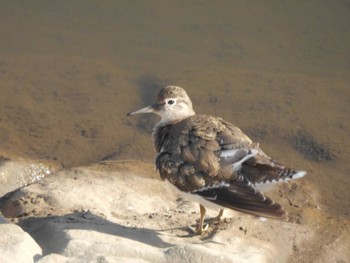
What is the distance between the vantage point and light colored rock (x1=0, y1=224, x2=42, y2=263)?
454 centimetres

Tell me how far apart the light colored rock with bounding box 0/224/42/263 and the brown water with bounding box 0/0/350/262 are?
301 centimetres

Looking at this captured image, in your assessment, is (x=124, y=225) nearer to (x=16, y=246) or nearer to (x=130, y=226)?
(x=130, y=226)

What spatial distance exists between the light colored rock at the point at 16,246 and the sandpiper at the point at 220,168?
1.34 meters

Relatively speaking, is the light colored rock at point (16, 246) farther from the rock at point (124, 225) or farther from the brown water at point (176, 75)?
the brown water at point (176, 75)

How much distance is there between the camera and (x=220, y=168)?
5.22 metres

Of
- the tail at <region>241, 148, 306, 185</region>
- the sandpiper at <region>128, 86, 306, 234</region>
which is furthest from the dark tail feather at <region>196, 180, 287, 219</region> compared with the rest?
the tail at <region>241, 148, 306, 185</region>

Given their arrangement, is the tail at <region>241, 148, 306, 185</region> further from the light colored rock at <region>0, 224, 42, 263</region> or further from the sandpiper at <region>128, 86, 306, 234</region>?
the light colored rock at <region>0, 224, 42, 263</region>

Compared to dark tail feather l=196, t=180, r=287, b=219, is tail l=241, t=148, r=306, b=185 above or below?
above

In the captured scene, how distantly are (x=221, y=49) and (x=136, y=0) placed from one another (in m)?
2.31

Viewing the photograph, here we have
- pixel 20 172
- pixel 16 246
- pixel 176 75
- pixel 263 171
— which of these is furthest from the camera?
pixel 176 75

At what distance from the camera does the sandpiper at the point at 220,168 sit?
4994mm

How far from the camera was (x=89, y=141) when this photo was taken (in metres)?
8.38

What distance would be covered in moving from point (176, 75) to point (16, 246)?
5685 millimetres

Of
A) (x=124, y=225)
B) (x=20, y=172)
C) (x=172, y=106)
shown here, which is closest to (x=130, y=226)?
(x=124, y=225)
